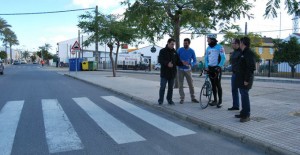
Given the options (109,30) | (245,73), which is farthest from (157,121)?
(109,30)

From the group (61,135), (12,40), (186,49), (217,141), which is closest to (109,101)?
(186,49)

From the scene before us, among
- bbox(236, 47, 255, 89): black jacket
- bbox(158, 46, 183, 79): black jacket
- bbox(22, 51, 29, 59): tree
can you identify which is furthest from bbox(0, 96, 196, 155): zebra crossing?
bbox(22, 51, 29, 59): tree

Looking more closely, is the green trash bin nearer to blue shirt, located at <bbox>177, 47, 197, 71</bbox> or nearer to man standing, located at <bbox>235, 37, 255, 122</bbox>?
blue shirt, located at <bbox>177, 47, 197, 71</bbox>

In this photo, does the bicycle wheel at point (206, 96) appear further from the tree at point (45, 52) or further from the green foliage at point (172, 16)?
the tree at point (45, 52)

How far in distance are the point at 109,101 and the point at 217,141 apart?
5.93 m

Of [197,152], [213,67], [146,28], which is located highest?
[146,28]

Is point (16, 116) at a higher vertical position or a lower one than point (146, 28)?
lower

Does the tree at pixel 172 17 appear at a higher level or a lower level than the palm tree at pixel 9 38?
lower

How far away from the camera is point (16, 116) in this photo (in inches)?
334

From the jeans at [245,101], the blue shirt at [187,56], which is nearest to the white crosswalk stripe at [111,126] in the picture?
the jeans at [245,101]

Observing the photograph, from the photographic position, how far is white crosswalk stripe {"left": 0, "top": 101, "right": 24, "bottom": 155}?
19.0ft

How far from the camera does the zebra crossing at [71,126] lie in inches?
235

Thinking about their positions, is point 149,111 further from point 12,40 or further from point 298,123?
point 12,40

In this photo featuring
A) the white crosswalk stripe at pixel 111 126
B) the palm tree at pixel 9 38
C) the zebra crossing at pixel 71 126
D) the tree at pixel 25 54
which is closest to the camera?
the zebra crossing at pixel 71 126
